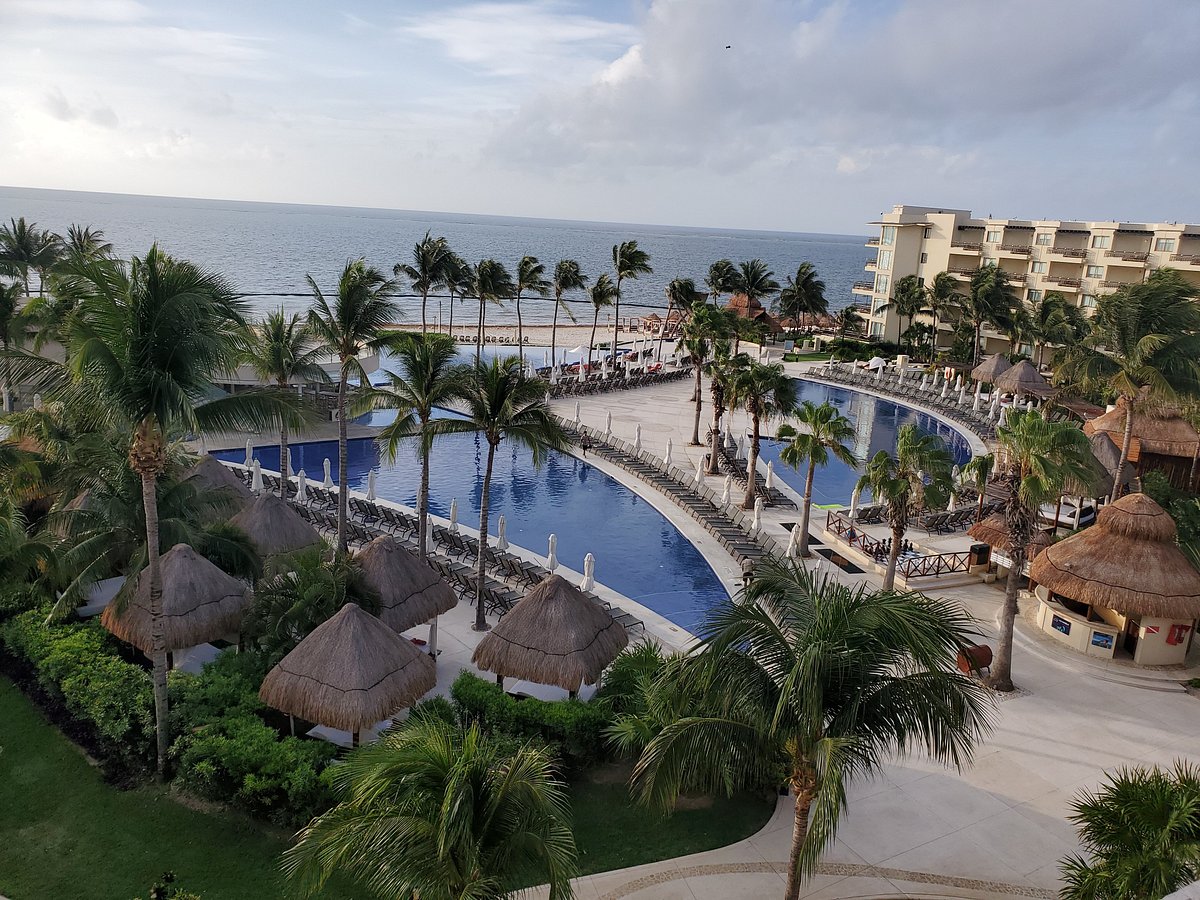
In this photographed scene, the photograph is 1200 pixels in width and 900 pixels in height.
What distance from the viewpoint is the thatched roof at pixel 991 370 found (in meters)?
43.5

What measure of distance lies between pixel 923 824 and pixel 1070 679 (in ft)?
22.0

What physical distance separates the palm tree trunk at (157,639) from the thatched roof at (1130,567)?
1695 cm

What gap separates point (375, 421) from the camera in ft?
129

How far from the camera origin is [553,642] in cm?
1426

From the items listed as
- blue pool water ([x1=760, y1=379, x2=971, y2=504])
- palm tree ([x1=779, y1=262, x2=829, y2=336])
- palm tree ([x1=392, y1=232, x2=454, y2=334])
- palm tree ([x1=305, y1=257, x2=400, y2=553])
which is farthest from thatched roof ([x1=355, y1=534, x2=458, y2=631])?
palm tree ([x1=779, y1=262, x2=829, y2=336])

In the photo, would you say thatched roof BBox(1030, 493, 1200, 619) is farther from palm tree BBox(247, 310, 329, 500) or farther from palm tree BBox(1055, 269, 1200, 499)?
palm tree BBox(247, 310, 329, 500)

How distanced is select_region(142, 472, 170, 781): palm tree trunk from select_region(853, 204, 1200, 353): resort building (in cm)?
5373

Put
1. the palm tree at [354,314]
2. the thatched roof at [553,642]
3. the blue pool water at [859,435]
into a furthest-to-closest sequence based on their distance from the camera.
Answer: the blue pool water at [859,435]
the palm tree at [354,314]
the thatched roof at [553,642]

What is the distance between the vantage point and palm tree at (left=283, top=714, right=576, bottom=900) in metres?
7.12

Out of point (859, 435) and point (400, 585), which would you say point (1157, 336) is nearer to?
point (859, 435)

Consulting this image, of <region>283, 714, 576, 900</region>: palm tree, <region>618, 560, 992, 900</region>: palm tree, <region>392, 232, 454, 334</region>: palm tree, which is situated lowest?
<region>283, 714, 576, 900</region>: palm tree

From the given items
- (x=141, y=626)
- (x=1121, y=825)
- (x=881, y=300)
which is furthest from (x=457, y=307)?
(x=1121, y=825)

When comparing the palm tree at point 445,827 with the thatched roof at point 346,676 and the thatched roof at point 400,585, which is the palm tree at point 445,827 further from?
the thatched roof at point 400,585

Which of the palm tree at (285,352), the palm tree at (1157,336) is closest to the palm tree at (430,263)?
the palm tree at (285,352)
